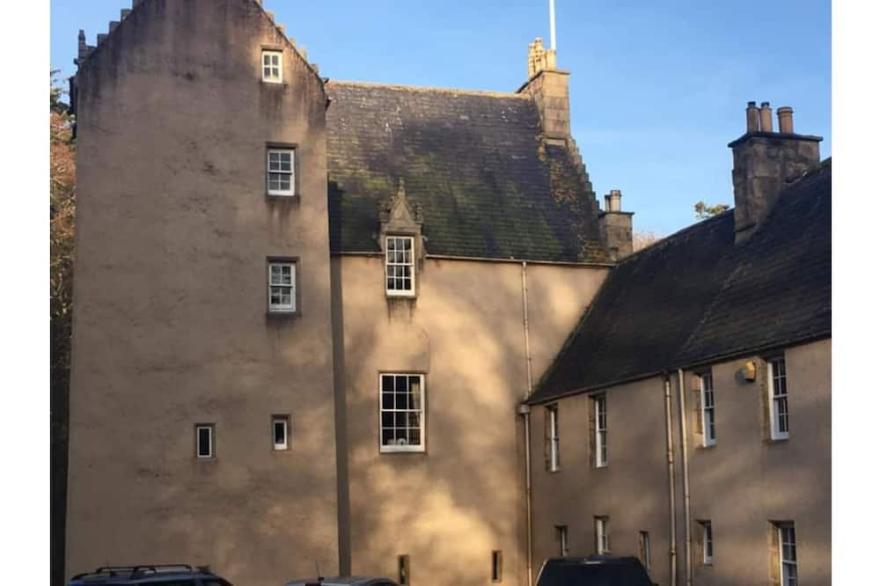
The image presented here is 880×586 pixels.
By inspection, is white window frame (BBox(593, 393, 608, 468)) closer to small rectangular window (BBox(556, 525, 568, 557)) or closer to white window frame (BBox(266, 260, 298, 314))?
small rectangular window (BBox(556, 525, 568, 557))

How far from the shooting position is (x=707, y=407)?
23.9m

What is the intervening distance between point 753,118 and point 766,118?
0.29 m

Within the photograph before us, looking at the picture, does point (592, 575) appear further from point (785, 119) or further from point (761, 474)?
point (785, 119)

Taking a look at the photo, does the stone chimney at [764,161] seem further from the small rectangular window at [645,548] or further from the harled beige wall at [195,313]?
the harled beige wall at [195,313]

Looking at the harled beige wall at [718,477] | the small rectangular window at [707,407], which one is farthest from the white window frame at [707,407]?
the harled beige wall at [718,477]

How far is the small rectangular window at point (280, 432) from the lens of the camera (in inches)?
1075

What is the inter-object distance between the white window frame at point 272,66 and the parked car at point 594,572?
52.0ft

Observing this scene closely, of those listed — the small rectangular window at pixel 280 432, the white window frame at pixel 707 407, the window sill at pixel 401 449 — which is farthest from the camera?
the window sill at pixel 401 449

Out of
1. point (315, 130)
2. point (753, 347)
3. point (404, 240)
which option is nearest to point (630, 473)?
point (753, 347)

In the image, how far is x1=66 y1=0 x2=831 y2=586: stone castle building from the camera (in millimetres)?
23828

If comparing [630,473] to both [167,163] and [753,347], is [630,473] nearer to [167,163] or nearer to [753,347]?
[753,347]

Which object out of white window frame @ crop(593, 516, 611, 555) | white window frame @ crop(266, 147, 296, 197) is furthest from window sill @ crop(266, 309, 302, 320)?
white window frame @ crop(593, 516, 611, 555)

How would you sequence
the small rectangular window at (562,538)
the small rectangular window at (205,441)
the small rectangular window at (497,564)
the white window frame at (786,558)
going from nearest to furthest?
the white window frame at (786,558)
the small rectangular window at (205,441)
the small rectangular window at (562,538)
the small rectangular window at (497,564)
